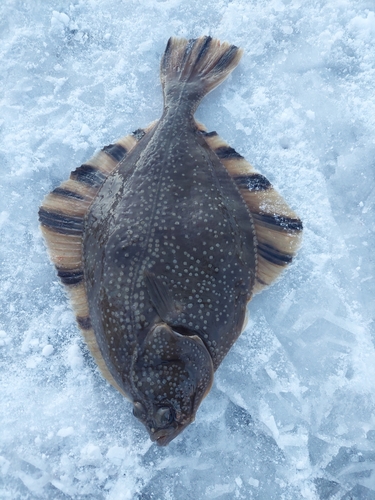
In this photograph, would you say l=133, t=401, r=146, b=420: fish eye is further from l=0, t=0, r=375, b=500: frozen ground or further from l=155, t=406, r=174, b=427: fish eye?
l=0, t=0, r=375, b=500: frozen ground

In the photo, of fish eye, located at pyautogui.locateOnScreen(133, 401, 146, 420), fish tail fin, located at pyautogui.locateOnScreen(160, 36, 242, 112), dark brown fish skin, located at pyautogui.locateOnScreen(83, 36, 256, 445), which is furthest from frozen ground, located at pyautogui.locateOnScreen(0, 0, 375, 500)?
fish eye, located at pyautogui.locateOnScreen(133, 401, 146, 420)

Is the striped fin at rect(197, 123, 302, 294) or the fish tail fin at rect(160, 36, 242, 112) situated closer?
the striped fin at rect(197, 123, 302, 294)

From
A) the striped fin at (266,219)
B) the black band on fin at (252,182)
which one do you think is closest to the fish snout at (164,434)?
the striped fin at (266,219)

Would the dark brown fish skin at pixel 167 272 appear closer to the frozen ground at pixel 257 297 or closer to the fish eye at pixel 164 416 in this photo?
the fish eye at pixel 164 416

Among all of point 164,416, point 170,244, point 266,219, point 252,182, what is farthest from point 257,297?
point 164,416

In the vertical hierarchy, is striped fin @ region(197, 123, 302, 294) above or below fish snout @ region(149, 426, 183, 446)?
above

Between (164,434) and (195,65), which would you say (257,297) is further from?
(195,65)

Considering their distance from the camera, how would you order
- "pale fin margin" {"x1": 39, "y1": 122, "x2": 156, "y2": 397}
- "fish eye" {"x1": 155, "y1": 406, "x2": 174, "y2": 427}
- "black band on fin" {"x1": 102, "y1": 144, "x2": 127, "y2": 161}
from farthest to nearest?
"black band on fin" {"x1": 102, "y1": 144, "x2": 127, "y2": 161}, "pale fin margin" {"x1": 39, "y1": 122, "x2": 156, "y2": 397}, "fish eye" {"x1": 155, "y1": 406, "x2": 174, "y2": 427}

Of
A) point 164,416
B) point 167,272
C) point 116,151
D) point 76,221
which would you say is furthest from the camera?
point 116,151
